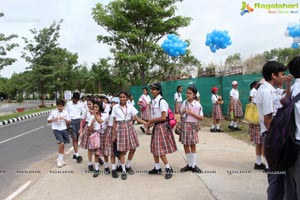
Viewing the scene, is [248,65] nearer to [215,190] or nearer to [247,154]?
[247,154]

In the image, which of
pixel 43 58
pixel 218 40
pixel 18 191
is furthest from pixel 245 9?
pixel 43 58

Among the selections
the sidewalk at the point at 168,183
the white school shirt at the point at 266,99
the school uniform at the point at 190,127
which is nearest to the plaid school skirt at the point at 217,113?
the sidewalk at the point at 168,183

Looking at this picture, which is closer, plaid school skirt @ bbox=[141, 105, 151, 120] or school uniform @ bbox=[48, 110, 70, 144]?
school uniform @ bbox=[48, 110, 70, 144]

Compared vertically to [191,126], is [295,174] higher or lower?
lower

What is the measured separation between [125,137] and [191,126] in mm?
1204

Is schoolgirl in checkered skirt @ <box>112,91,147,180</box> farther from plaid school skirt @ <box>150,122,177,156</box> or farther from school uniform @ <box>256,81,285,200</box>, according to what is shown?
school uniform @ <box>256,81,285,200</box>

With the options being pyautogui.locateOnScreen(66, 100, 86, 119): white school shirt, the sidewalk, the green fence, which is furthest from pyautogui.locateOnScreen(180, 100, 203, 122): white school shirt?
the green fence

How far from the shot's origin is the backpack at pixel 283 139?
284cm

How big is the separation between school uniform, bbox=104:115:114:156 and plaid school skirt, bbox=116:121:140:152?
0.21 metres

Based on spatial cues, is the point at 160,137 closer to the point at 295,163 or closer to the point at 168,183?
the point at 168,183

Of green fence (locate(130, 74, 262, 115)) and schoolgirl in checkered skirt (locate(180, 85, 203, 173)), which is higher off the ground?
green fence (locate(130, 74, 262, 115))

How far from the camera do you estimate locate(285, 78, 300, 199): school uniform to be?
111 inches

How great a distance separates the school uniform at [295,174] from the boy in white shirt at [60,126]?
5048 mm

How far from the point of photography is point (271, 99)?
3.77 metres
